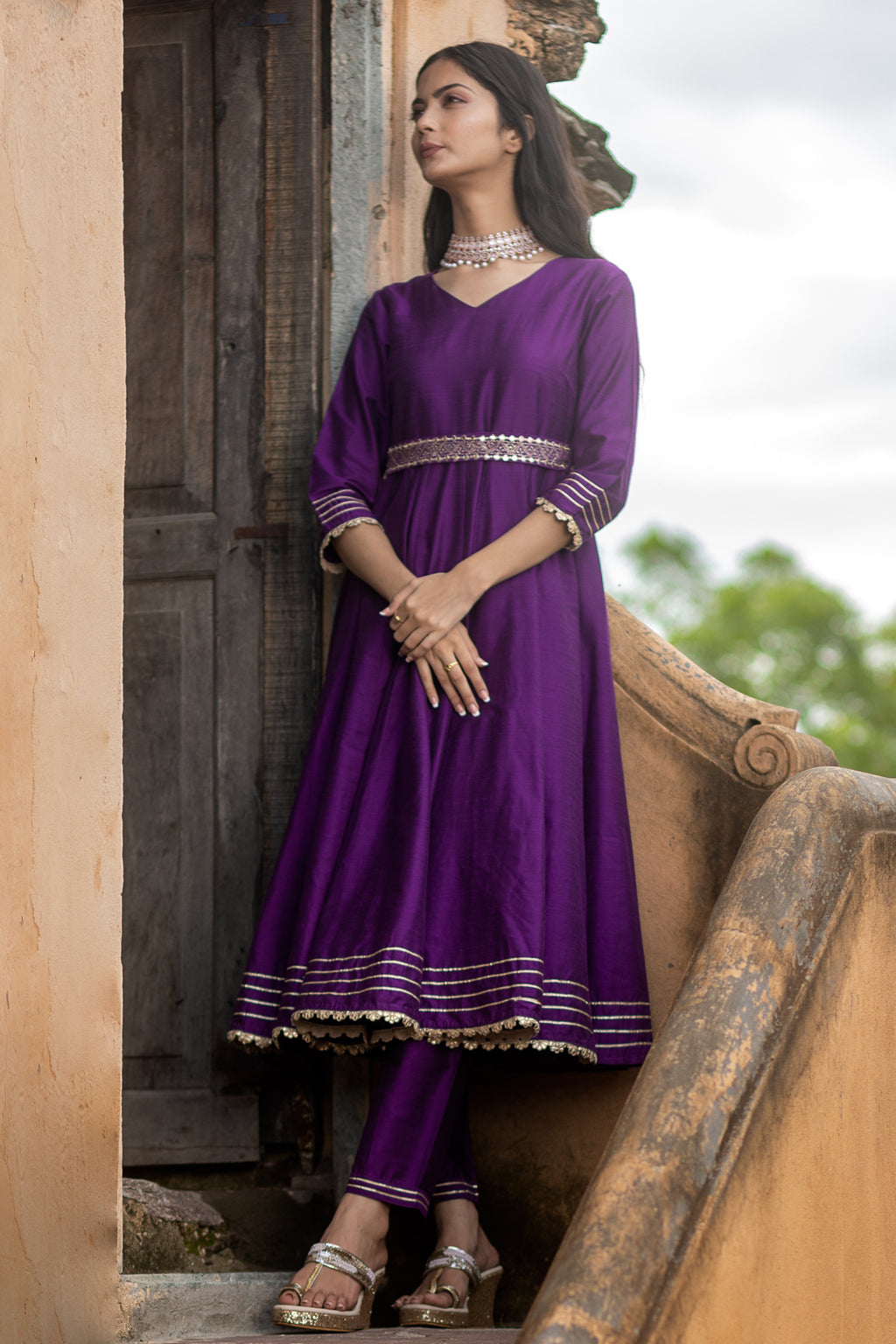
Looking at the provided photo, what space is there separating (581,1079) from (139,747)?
129 centimetres

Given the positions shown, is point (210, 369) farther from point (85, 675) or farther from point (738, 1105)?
point (738, 1105)

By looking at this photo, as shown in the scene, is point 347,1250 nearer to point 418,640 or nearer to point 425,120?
point 418,640

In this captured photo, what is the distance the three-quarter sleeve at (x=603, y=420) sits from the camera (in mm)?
3029

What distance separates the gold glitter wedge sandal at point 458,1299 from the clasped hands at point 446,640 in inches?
39.1

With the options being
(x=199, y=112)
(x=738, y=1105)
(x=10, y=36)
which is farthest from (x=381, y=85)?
(x=738, y=1105)

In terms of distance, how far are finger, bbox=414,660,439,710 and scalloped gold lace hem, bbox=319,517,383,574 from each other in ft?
1.06

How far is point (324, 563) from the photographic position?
128 inches

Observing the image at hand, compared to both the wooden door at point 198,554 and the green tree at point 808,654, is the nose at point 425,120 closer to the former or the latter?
the wooden door at point 198,554

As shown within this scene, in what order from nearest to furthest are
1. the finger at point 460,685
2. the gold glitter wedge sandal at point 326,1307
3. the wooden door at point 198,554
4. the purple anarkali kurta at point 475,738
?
the gold glitter wedge sandal at point 326,1307 → the purple anarkali kurta at point 475,738 → the finger at point 460,685 → the wooden door at point 198,554

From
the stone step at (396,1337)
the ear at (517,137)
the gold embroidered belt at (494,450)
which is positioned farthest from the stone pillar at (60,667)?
the ear at (517,137)

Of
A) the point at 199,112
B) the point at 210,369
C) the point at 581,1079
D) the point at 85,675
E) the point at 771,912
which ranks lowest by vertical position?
the point at 581,1079

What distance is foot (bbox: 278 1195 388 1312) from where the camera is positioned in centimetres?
257

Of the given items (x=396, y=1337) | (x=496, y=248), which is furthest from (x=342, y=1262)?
(x=496, y=248)

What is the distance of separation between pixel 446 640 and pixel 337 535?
1.13 feet
